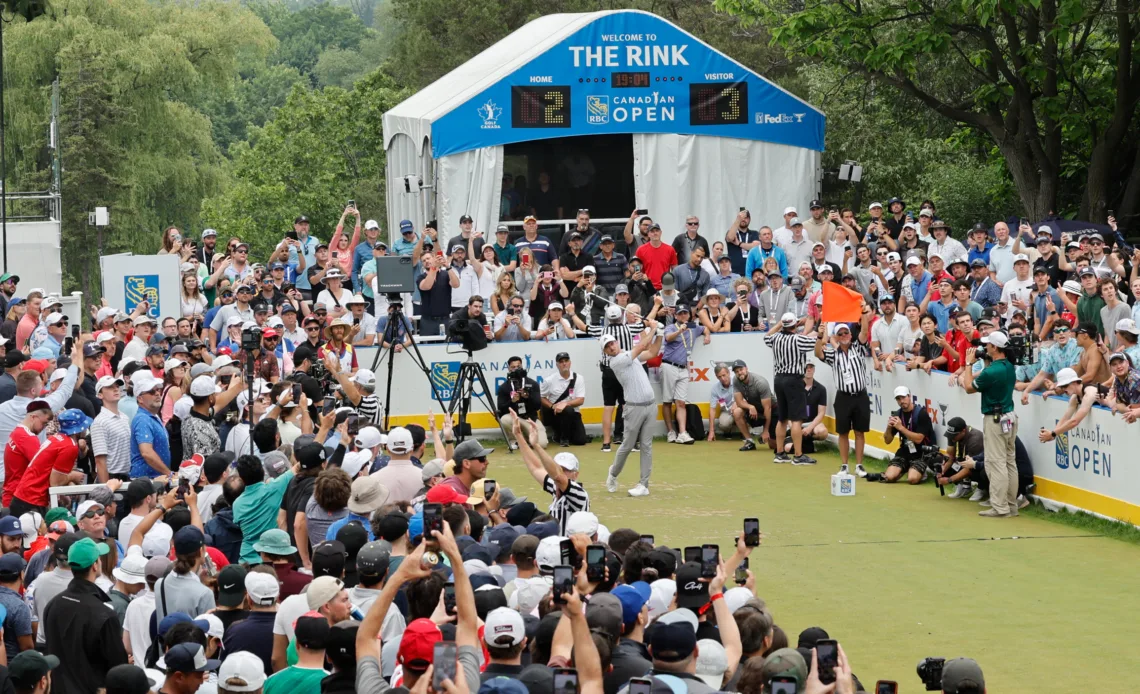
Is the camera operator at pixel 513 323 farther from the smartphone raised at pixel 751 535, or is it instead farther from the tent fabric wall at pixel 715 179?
the smartphone raised at pixel 751 535

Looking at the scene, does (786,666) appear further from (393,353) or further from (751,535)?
(393,353)

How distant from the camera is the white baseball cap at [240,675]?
22.1 ft

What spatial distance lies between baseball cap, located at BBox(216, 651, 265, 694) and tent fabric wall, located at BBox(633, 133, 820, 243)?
20.5 metres

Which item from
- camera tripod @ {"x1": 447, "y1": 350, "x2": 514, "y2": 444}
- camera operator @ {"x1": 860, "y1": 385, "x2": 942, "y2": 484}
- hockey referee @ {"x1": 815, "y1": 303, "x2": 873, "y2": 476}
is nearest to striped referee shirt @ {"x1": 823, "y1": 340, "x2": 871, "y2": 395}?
hockey referee @ {"x1": 815, "y1": 303, "x2": 873, "y2": 476}

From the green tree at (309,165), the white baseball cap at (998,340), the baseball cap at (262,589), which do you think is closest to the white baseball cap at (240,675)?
the baseball cap at (262,589)

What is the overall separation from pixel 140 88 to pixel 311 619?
45498mm

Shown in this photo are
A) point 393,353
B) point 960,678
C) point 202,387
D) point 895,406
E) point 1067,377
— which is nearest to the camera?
point 960,678

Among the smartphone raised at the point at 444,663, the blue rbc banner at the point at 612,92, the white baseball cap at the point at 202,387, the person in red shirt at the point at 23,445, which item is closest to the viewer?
the smartphone raised at the point at 444,663

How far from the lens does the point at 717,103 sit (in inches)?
1057

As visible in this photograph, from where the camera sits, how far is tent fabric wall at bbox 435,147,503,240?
26.1 metres

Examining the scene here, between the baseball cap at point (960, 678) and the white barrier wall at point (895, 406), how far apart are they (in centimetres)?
989

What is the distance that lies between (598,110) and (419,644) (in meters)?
20.6

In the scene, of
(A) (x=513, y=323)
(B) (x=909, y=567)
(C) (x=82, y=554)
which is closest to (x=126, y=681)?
(C) (x=82, y=554)

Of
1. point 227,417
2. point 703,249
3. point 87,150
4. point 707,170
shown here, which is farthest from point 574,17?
point 87,150
